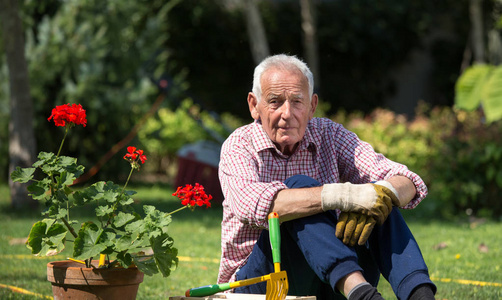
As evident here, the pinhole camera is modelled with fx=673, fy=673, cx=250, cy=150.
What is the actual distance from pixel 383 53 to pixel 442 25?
193 centimetres

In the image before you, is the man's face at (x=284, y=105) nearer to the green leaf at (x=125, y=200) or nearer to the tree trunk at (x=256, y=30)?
the green leaf at (x=125, y=200)

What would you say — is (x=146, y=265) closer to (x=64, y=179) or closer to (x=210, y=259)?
(x=64, y=179)

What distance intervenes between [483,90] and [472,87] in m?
0.06

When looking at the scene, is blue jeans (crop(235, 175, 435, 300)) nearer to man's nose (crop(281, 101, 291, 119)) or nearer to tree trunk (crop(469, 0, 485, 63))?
man's nose (crop(281, 101, 291, 119))

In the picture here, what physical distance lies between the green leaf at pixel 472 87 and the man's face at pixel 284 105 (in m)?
1.43

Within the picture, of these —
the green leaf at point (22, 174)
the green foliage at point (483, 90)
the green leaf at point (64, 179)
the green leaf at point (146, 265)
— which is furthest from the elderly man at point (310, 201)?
the green foliage at point (483, 90)

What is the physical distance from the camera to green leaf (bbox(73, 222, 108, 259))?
2234 mm

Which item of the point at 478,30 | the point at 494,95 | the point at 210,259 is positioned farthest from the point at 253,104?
the point at 478,30

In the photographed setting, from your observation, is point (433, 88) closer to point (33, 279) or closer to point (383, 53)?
point (383, 53)

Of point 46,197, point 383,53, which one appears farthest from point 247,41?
point 46,197

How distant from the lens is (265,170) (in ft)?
9.08

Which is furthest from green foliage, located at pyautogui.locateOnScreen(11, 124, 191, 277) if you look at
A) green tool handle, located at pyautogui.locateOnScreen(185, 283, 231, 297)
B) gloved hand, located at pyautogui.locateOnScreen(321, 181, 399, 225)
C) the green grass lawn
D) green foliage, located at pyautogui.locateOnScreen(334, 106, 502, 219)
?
green foliage, located at pyautogui.locateOnScreen(334, 106, 502, 219)

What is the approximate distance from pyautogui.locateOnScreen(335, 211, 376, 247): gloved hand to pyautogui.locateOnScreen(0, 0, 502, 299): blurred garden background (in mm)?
888

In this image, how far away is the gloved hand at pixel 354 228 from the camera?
2.33 meters
